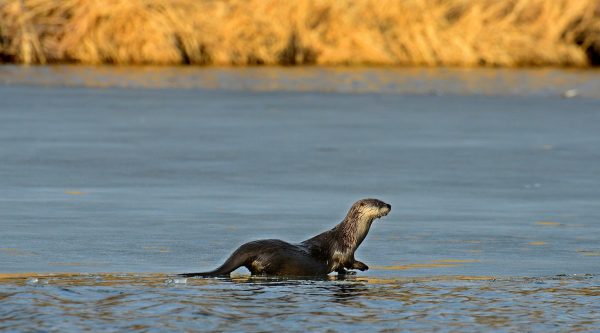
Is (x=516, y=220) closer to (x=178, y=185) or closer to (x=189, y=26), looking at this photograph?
(x=178, y=185)

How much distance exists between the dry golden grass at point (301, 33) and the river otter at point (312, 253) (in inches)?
838

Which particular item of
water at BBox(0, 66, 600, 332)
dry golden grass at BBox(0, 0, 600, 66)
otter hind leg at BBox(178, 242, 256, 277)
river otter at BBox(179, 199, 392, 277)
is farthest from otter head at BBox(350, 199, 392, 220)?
dry golden grass at BBox(0, 0, 600, 66)

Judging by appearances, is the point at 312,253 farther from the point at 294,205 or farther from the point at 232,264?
the point at 294,205

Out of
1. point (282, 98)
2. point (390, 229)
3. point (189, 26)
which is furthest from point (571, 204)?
point (189, 26)

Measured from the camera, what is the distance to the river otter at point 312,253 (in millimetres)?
7078

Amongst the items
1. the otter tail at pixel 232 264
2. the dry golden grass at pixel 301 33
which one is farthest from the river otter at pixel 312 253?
the dry golden grass at pixel 301 33

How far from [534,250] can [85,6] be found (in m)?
22.4

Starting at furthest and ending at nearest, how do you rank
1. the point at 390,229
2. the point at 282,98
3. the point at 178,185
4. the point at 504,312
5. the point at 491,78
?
the point at 491,78
the point at 282,98
the point at 178,185
the point at 390,229
the point at 504,312

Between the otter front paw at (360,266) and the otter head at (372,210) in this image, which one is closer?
the otter front paw at (360,266)

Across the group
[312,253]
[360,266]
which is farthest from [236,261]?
[360,266]

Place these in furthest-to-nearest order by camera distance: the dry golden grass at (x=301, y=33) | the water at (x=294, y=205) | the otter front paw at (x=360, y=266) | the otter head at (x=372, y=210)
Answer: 1. the dry golden grass at (x=301, y=33)
2. the otter head at (x=372, y=210)
3. the otter front paw at (x=360, y=266)
4. the water at (x=294, y=205)

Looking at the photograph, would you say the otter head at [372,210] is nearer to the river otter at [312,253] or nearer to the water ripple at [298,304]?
the river otter at [312,253]

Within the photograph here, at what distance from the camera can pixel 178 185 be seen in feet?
36.3

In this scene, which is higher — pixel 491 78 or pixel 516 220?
pixel 491 78
